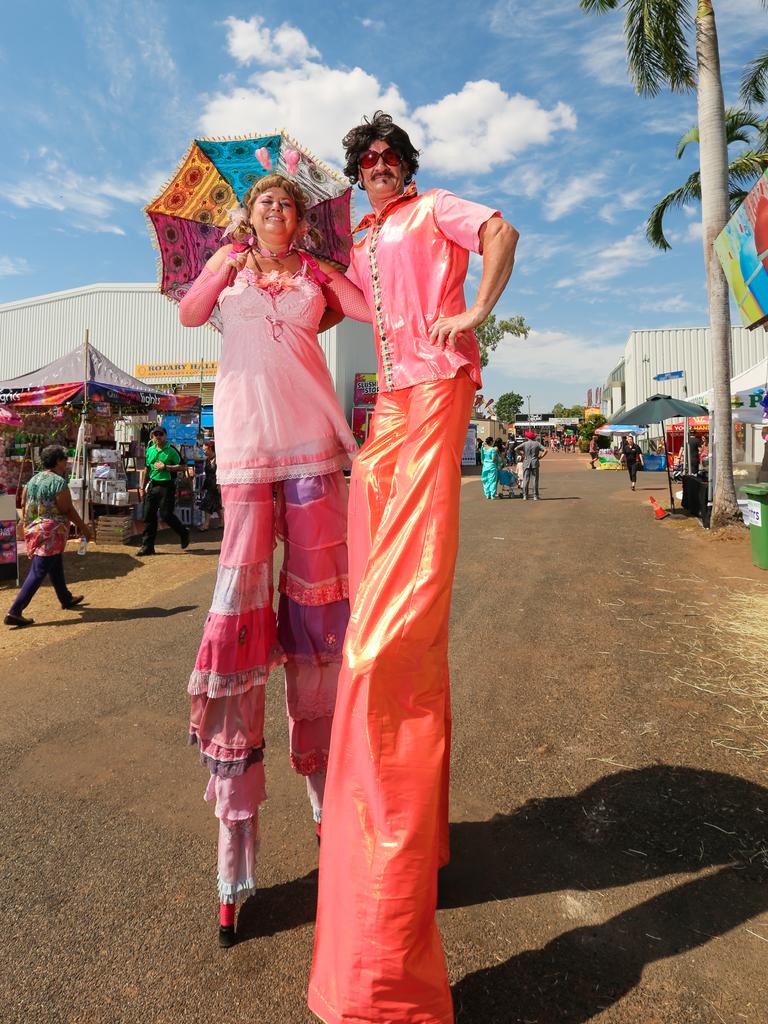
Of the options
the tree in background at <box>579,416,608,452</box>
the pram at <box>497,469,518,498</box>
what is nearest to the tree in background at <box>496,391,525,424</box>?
the tree in background at <box>579,416,608,452</box>

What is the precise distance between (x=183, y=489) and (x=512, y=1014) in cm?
1195

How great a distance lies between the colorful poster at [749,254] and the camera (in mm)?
7508

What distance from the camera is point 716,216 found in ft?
34.8

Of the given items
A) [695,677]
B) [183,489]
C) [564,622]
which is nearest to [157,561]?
[183,489]

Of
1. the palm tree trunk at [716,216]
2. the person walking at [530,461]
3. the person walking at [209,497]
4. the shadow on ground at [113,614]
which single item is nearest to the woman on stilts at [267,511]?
the shadow on ground at [113,614]

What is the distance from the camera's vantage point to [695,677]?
4.27 m

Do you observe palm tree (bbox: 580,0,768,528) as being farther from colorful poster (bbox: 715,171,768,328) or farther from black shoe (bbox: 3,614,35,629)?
black shoe (bbox: 3,614,35,629)

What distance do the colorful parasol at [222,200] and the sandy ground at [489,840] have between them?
6.97 feet

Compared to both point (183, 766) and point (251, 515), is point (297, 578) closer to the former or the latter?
point (251, 515)

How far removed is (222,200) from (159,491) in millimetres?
8019

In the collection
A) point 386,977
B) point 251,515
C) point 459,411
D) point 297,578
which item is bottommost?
point 386,977

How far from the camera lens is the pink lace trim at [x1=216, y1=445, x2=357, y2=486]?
2148 mm

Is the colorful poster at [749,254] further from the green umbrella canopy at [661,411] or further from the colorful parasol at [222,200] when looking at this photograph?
the colorful parasol at [222,200]

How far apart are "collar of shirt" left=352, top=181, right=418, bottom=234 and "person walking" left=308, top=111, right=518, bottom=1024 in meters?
0.08
